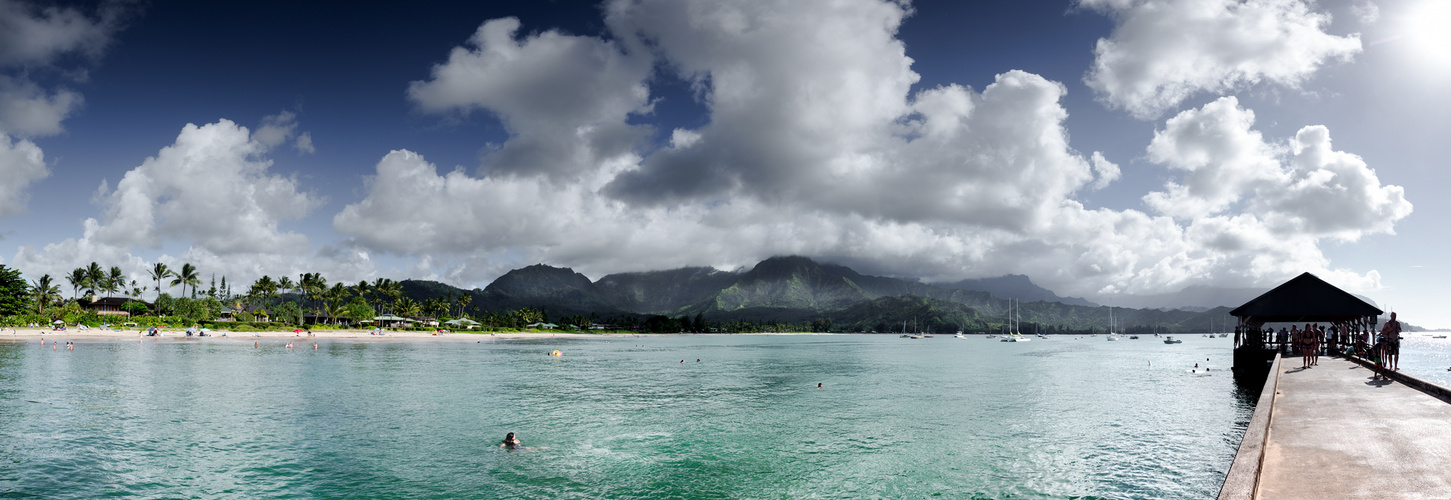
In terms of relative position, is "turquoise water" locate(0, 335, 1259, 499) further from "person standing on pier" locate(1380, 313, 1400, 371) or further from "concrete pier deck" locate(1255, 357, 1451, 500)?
"person standing on pier" locate(1380, 313, 1400, 371)

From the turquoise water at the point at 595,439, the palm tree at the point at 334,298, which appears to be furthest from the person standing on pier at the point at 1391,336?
the palm tree at the point at 334,298

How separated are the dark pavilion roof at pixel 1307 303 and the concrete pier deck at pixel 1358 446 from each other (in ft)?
86.2

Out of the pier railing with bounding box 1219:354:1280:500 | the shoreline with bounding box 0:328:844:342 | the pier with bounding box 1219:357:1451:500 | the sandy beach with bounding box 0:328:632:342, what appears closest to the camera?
the pier railing with bounding box 1219:354:1280:500

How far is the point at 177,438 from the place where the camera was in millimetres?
22062

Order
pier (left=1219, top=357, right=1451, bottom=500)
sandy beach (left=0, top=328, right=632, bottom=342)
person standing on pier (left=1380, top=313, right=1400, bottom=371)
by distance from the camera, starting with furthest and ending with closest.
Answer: sandy beach (left=0, top=328, right=632, bottom=342), person standing on pier (left=1380, top=313, right=1400, bottom=371), pier (left=1219, top=357, right=1451, bottom=500)

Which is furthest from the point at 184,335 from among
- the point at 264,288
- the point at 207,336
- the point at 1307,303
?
the point at 1307,303

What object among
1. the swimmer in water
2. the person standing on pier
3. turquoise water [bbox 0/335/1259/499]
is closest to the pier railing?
turquoise water [bbox 0/335/1259/499]

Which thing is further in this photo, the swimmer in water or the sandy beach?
the sandy beach

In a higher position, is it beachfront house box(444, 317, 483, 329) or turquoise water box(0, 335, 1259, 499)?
turquoise water box(0, 335, 1259, 499)

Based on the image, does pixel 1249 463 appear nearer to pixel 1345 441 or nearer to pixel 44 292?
pixel 1345 441

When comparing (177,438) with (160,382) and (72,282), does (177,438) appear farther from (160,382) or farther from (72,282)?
(72,282)

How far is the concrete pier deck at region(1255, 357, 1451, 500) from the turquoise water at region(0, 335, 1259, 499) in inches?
122

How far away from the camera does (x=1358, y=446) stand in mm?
11672

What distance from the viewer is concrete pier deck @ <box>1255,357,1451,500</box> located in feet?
29.9
